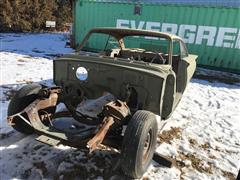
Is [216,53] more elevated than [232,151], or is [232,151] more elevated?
[216,53]

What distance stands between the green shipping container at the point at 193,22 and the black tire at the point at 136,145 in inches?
325

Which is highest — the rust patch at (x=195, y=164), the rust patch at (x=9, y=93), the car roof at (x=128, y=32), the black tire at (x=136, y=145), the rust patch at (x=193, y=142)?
the car roof at (x=128, y=32)

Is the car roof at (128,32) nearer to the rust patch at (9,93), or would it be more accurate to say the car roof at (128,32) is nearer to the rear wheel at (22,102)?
the rear wheel at (22,102)

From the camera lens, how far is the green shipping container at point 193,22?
10.3 m

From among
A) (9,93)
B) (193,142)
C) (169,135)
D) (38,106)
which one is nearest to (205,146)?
(193,142)

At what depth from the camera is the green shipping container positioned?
10.3 meters

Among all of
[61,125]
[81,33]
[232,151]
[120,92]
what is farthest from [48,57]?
[232,151]

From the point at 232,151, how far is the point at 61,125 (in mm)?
2808

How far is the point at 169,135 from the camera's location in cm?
464

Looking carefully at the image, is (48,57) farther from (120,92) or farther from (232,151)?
(232,151)

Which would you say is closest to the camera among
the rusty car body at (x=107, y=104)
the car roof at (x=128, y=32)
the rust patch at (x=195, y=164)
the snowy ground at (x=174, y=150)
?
the rusty car body at (x=107, y=104)

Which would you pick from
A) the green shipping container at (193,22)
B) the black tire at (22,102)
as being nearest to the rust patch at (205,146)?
the black tire at (22,102)

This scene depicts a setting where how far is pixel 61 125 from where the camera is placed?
14.3 feet

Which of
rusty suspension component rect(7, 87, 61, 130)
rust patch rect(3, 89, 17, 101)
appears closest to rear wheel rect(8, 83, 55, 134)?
rusty suspension component rect(7, 87, 61, 130)
